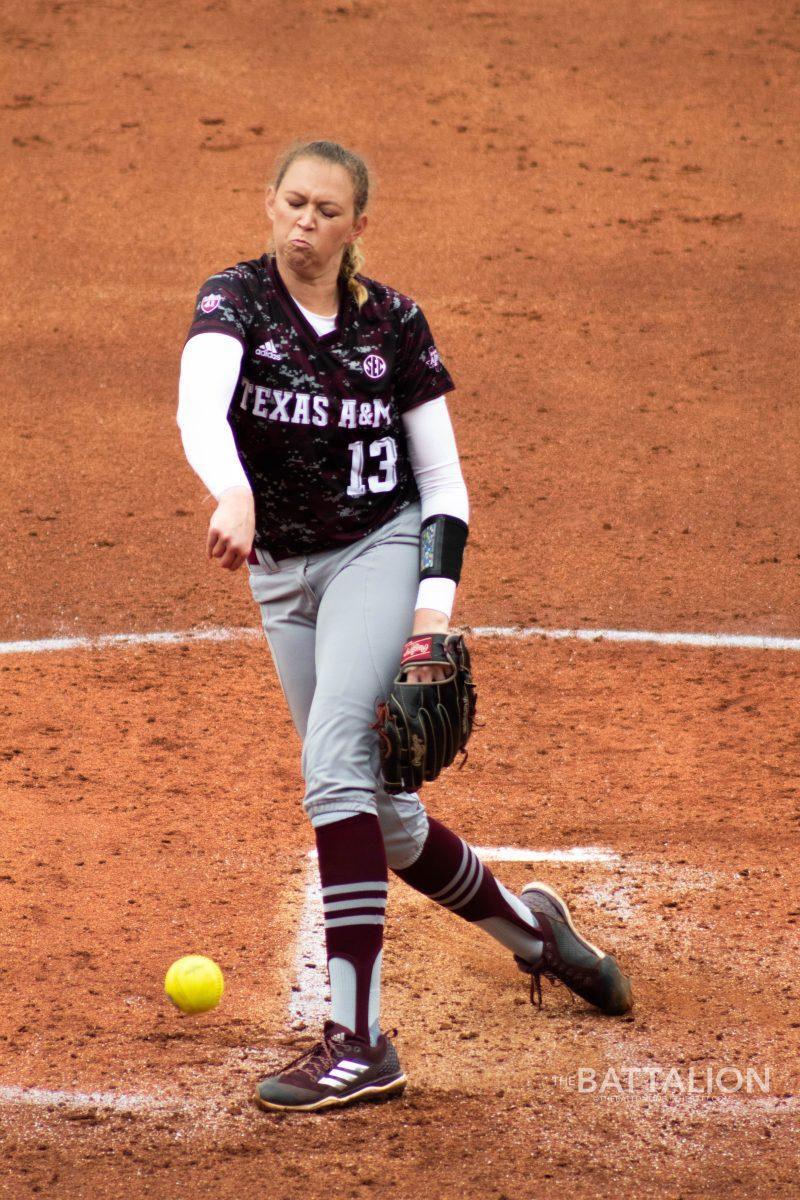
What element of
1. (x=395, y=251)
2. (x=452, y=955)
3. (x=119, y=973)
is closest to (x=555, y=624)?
(x=452, y=955)

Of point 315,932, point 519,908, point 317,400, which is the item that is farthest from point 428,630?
point 315,932

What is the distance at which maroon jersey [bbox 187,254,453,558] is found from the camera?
119 inches

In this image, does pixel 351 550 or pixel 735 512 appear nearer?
pixel 351 550

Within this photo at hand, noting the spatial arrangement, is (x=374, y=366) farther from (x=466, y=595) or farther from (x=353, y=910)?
(x=466, y=595)

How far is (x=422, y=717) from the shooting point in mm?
2936

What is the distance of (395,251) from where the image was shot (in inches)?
372

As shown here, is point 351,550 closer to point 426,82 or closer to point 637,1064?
point 637,1064

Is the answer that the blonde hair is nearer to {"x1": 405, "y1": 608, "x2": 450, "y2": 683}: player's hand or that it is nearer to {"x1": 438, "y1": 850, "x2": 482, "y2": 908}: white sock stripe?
{"x1": 405, "y1": 608, "x2": 450, "y2": 683}: player's hand

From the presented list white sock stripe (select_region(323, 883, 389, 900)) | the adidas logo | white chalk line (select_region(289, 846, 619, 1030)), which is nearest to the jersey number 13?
the adidas logo

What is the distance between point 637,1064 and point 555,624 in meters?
2.95

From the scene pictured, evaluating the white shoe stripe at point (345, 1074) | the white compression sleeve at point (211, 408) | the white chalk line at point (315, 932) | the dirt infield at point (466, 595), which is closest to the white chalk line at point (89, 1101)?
the dirt infield at point (466, 595)

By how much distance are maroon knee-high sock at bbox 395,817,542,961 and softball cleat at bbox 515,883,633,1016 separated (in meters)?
0.04

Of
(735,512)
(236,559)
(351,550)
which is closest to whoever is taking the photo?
(236,559)

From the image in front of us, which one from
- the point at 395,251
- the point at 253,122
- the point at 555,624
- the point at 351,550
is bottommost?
the point at 555,624
